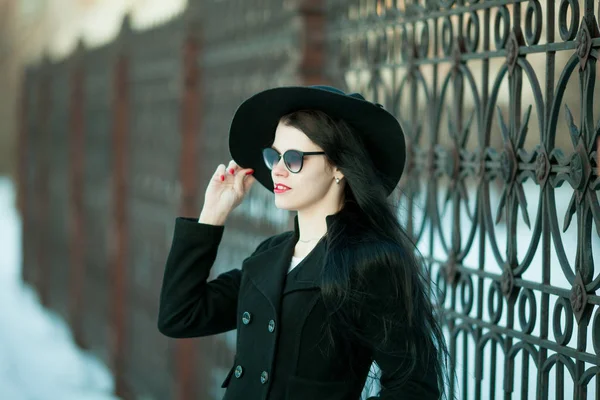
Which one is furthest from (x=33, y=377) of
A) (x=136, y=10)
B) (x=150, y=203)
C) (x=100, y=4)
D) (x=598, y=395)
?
(x=598, y=395)

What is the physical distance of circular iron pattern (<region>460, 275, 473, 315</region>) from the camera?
3.27 meters

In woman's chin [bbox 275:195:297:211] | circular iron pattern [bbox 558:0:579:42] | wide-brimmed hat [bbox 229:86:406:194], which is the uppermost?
circular iron pattern [bbox 558:0:579:42]

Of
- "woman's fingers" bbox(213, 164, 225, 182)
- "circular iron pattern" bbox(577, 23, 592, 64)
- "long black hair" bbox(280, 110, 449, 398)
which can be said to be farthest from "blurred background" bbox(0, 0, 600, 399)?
"woman's fingers" bbox(213, 164, 225, 182)

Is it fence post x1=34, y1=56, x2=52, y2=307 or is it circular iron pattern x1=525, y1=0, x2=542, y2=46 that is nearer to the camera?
circular iron pattern x1=525, y1=0, x2=542, y2=46

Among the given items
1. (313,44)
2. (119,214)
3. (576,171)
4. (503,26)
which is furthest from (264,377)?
(119,214)

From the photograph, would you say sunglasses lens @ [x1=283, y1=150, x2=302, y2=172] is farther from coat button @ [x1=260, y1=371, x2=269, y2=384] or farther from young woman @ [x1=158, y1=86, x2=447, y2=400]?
coat button @ [x1=260, y1=371, x2=269, y2=384]

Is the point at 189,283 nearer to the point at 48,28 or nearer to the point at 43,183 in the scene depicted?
the point at 43,183

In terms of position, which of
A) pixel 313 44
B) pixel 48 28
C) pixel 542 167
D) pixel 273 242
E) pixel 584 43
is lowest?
pixel 273 242

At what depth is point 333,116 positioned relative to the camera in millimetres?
2592

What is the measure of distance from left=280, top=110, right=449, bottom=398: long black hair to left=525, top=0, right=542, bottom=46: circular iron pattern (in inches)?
25.4

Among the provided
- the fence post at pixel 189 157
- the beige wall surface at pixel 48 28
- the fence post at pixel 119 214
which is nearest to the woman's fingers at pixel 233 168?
the fence post at pixel 189 157

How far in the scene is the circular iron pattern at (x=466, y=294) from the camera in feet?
10.7

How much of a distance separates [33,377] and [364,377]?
731cm

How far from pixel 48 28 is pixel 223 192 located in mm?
21007
